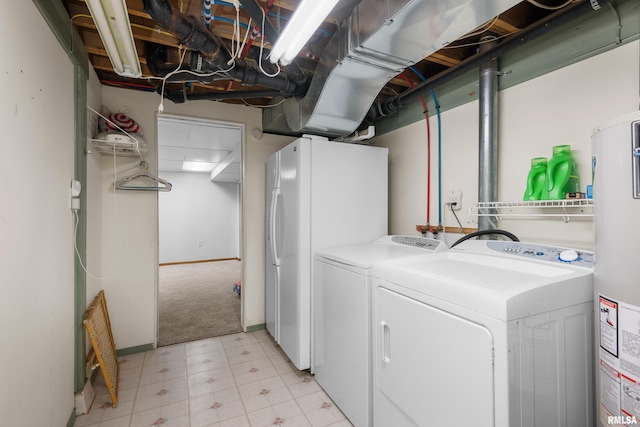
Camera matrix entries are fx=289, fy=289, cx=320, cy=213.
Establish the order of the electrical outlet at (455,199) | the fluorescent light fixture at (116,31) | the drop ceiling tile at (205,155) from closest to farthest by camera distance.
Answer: the fluorescent light fixture at (116,31) → the electrical outlet at (455,199) → the drop ceiling tile at (205,155)

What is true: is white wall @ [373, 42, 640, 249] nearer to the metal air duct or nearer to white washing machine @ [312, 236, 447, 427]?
white washing machine @ [312, 236, 447, 427]

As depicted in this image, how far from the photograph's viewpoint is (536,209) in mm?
1792

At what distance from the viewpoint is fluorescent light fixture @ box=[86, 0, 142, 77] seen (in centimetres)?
136

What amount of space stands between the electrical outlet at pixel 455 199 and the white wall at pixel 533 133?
3cm

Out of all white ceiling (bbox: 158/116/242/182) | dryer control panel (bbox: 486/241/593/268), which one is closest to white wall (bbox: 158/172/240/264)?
white ceiling (bbox: 158/116/242/182)

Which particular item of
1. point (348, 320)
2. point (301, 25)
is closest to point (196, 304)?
point (348, 320)

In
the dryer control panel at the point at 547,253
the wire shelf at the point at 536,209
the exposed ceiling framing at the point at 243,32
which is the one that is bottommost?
the dryer control panel at the point at 547,253

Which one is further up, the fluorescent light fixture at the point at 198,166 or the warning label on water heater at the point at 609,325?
the fluorescent light fixture at the point at 198,166

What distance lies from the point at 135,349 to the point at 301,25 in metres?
3.16

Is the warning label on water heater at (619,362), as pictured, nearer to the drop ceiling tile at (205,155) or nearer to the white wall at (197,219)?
the drop ceiling tile at (205,155)

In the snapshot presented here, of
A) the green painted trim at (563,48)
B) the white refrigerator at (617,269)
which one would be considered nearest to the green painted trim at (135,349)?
the white refrigerator at (617,269)

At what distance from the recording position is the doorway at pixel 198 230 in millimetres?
3555

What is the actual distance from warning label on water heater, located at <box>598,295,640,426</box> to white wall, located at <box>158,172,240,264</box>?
8.27 m

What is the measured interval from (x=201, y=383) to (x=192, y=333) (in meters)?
1.06
